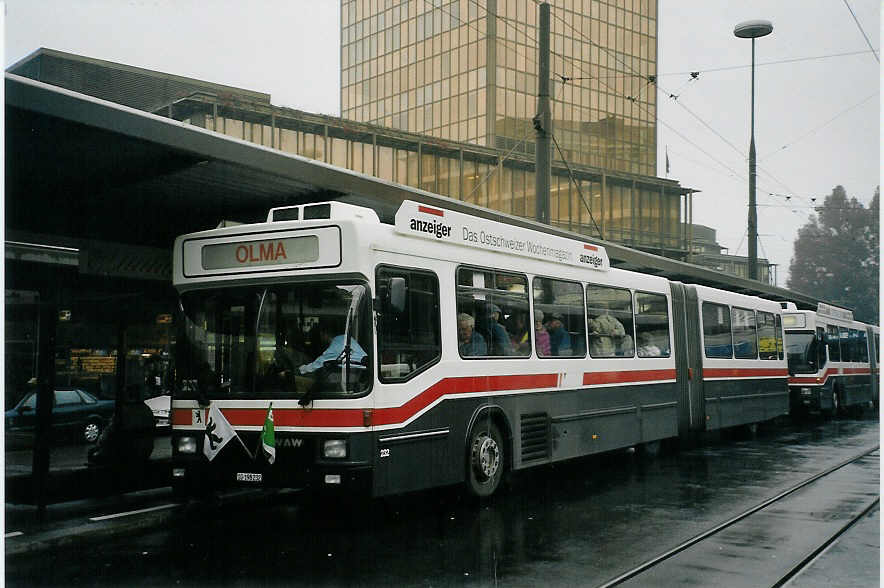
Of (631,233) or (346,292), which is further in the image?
(631,233)

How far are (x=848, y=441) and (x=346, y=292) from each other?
13.0 metres

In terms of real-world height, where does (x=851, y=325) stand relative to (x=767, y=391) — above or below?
above

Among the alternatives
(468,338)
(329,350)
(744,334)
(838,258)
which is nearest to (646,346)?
(744,334)

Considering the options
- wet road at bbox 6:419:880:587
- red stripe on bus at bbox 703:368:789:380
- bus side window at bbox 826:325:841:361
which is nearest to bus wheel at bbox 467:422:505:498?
wet road at bbox 6:419:880:587

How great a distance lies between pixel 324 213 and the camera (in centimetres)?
888

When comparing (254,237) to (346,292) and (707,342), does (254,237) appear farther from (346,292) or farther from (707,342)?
(707,342)

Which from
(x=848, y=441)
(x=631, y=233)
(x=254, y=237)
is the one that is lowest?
(x=848, y=441)

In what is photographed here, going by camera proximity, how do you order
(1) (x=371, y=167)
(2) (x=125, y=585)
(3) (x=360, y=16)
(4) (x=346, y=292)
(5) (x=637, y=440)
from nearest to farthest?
(2) (x=125, y=585), (4) (x=346, y=292), (5) (x=637, y=440), (3) (x=360, y=16), (1) (x=371, y=167)

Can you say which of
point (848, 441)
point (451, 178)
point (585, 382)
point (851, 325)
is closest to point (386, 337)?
point (585, 382)

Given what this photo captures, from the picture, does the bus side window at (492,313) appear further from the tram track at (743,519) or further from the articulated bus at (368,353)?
the tram track at (743,519)

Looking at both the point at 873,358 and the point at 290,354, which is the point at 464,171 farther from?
the point at 290,354

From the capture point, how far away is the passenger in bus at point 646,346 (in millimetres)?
14195

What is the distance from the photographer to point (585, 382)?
12.5 meters

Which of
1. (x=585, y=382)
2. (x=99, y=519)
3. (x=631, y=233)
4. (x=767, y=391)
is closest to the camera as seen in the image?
(x=99, y=519)
